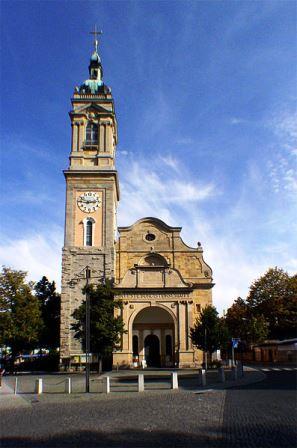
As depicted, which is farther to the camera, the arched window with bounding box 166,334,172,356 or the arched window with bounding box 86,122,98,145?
the arched window with bounding box 86,122,98,145

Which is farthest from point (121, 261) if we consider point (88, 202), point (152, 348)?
point (152, 348)

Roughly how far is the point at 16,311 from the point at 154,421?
30222 millimetres

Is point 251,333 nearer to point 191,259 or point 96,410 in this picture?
point 191,259

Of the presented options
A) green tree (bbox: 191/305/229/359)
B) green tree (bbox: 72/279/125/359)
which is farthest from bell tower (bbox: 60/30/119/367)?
green tree (bbox: 191/305/229/359)

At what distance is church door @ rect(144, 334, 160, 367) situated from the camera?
4559cm

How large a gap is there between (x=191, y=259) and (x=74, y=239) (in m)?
13.1

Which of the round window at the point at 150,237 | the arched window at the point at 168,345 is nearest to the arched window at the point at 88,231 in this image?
the round window at the point at 150,237

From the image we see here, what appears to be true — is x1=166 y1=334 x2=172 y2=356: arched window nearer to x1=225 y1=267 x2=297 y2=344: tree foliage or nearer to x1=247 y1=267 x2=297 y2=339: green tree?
x1=225 y1=267 x2=297 y2=344: tree foliage

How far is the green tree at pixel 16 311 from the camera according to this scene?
39.3 m

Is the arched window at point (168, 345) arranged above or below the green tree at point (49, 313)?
below

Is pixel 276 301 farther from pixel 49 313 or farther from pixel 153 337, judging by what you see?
pixel 49 313

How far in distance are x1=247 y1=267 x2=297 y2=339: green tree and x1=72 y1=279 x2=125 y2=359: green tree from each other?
2873cm

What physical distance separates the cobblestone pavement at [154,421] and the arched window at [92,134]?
33.8 metres

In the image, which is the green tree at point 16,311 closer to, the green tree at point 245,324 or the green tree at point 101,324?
the green tree at point 101,324
